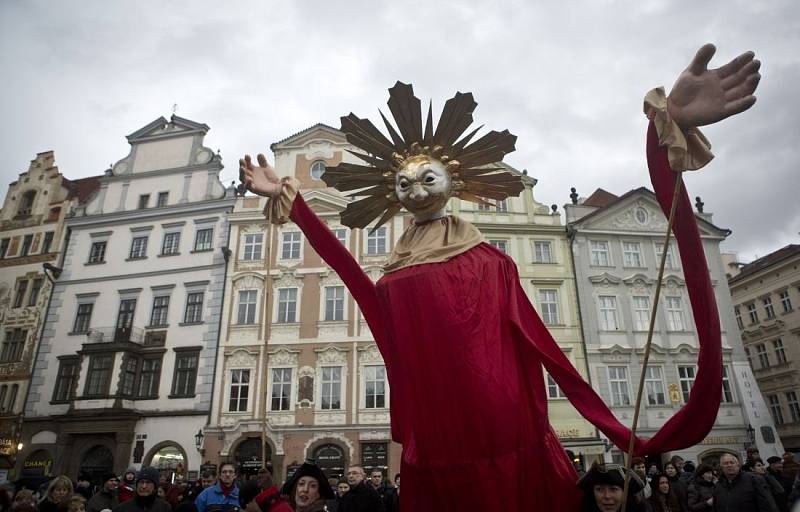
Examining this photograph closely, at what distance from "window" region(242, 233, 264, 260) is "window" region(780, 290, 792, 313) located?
25.1m

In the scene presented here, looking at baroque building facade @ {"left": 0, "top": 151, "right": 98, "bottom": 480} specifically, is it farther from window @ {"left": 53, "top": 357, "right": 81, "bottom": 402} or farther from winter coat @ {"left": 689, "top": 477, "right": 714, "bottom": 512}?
winter coat @ {"left": 689, "top": 477, "right": 714, "bottom": 512}

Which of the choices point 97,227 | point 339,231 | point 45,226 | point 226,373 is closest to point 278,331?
point 226,373

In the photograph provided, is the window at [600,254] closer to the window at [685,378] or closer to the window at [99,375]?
the window at [685,378]

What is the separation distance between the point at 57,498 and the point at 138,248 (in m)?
18.9

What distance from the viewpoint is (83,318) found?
21391 millimetres

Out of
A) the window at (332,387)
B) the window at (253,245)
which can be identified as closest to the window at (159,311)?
the window at (253,245)

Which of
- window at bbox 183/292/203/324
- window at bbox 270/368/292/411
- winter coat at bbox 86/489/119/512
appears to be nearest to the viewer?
winter coat at bbox 86/489/119/512

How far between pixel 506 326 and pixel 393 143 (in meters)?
1.55

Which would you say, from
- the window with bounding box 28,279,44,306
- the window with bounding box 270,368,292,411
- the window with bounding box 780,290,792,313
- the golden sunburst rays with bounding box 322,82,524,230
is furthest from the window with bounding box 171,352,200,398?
the window with bounding box 780,290,792,313

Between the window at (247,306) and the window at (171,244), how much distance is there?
358 centimetres

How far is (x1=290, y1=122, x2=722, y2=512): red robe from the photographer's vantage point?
8.57ft

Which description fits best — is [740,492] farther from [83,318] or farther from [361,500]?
[83,318]

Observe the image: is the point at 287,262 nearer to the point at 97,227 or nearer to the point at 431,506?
the point at 97,227

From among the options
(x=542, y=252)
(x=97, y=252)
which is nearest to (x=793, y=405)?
(x=542, y=252)
